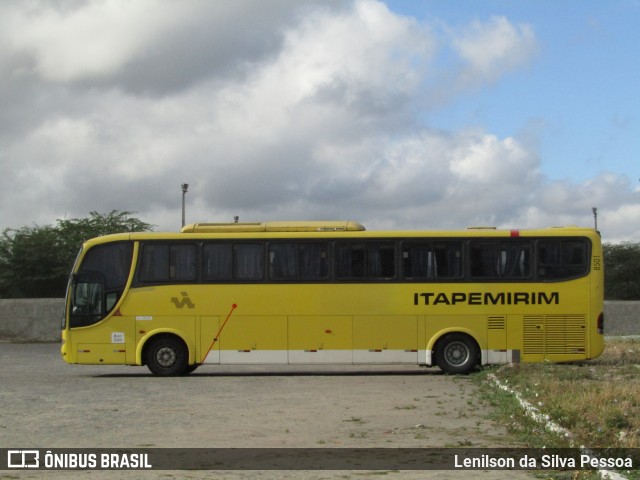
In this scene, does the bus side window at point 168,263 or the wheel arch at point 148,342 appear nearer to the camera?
the wheel arch at point 148,342

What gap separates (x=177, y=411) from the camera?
49.2 feet

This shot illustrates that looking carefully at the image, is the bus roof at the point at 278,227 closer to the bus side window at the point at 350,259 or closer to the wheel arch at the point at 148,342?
the bus side window at the point at 350,259

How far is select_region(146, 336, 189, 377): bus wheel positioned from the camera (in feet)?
75.1

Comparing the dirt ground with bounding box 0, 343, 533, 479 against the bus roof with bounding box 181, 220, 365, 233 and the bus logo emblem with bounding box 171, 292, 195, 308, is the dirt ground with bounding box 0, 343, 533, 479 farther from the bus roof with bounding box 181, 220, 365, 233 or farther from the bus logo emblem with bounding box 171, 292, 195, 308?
the bus roof with bounding box 181, 220, 365, 233

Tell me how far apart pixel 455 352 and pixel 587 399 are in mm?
9752

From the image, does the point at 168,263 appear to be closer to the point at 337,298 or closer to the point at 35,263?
the point at 337,298

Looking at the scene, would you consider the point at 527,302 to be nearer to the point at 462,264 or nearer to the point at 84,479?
the point at 462,264

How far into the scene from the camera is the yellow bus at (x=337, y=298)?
22.6 m

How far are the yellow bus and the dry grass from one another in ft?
6.73

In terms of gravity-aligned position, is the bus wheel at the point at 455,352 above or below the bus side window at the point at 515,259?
→ below

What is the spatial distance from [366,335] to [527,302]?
11.4 ft

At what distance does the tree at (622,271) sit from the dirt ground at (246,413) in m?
53.4

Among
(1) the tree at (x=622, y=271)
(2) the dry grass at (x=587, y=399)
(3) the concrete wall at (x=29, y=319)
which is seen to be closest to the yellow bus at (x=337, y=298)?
(2) the dry grass at (x=587, y=399)

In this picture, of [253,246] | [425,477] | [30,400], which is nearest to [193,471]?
[425,477]
